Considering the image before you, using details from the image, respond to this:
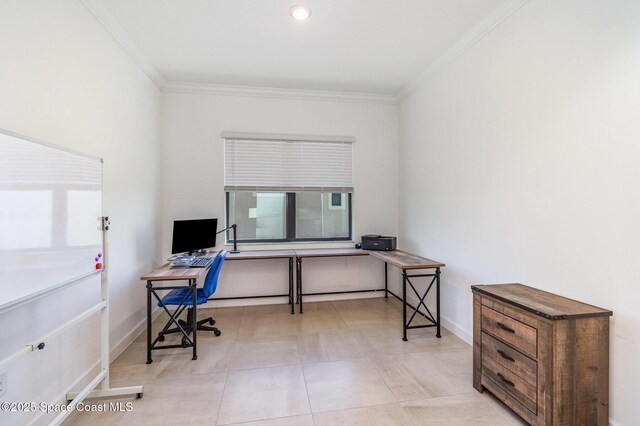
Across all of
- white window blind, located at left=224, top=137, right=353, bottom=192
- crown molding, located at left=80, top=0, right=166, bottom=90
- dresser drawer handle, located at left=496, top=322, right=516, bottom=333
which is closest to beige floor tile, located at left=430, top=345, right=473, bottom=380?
dresser drawer handle, located at left=496, top=322, right=516, bottom=333

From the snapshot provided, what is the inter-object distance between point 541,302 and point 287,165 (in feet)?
10.4

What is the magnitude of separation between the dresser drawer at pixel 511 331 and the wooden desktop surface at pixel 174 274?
2400 mm

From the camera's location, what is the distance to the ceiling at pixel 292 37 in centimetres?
227

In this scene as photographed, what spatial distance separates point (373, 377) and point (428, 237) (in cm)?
184

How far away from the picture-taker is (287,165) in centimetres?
398

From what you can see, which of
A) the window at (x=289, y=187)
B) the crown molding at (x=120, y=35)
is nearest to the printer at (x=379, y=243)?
the window at (x=289, y=187)

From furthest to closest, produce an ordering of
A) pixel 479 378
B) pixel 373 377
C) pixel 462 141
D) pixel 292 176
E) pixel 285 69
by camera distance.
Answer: pixel 292 176
pixel 285 69
pixel 462 141
pixel 373 377
pixel 479 378

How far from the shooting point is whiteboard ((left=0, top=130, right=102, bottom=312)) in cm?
124

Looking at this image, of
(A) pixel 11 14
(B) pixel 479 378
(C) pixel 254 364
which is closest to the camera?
(A) pixel 11 14

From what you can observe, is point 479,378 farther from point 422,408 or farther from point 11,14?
point 11,14

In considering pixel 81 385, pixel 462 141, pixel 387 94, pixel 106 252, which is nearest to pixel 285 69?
pixel 387 94

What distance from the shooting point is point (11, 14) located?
4.93ft

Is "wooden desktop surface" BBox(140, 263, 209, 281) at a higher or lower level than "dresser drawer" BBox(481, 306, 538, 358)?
higher

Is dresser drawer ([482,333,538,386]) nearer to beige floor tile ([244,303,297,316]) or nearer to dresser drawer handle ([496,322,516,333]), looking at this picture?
dresser drawer handle ([496,322,516,333])
